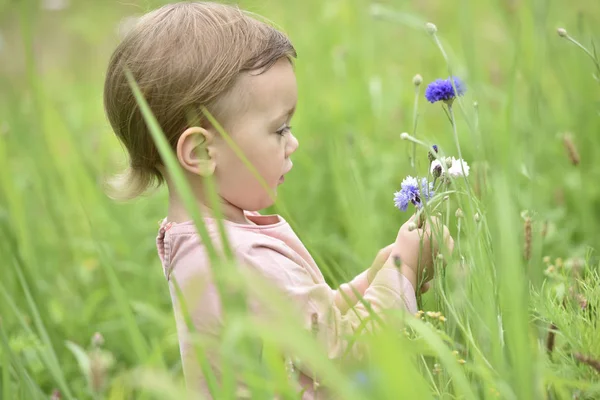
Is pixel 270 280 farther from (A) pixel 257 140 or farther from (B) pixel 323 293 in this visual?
(A) pixel 257 140

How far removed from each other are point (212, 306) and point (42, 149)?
6.79 ft

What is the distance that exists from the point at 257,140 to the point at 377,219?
3.02ft

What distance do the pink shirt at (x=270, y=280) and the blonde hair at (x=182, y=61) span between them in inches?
7.4

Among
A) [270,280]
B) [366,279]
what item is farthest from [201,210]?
[366,279]

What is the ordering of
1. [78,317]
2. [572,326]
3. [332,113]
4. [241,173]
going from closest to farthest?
1. [572,326]
2. [241,173]
3. [78,317]
4. [332,113]

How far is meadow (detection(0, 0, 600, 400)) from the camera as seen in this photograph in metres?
0.98

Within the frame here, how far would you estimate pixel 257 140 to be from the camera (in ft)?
4.65

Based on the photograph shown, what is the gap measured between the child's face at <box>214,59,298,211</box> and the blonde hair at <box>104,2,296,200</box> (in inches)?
1.2

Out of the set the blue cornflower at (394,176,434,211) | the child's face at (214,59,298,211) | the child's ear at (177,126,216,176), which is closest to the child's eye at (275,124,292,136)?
the child's face at (214,59,298,211)

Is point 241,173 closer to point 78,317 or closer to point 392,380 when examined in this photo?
point 392,380

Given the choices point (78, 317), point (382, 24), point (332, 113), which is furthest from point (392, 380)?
point (382, 24)

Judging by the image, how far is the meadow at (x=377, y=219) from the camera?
0.98 meters

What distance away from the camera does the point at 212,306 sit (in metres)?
1.31

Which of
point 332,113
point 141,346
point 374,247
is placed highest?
point 141,346
